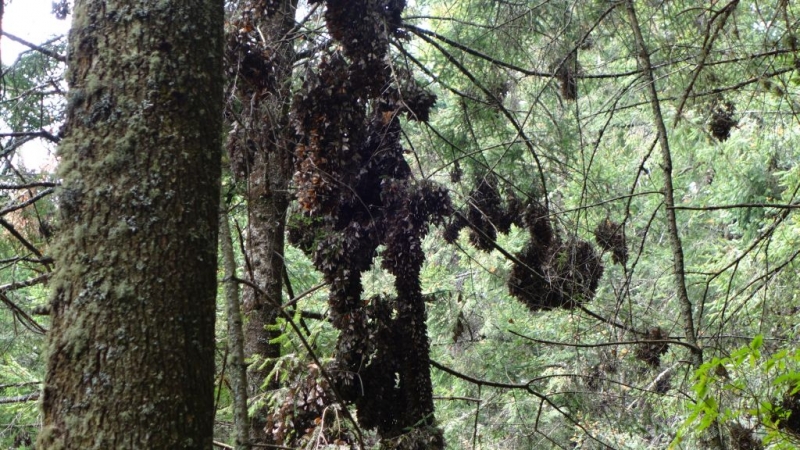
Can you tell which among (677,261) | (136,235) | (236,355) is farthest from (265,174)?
(136,235)

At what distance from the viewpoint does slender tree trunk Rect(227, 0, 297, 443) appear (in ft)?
13.8

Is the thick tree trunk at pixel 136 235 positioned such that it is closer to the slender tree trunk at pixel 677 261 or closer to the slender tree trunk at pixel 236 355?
the slender tree trunk at pixel 236 355

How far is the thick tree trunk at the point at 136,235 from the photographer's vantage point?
156 centimetres

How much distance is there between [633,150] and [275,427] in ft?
28.9

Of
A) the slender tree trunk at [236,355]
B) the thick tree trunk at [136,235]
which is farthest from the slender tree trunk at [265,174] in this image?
the thick tree trunk at [136,235]

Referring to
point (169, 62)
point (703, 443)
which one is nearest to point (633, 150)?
point (703, 443)

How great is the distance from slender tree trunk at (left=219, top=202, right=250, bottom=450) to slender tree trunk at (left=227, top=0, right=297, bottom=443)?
6.48ft

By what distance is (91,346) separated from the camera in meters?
1.57

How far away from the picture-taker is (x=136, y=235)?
→ 1.67 m

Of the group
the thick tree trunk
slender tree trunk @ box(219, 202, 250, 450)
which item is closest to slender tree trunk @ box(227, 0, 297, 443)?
slender tree trunk @ box(219, 202, 250, 450)

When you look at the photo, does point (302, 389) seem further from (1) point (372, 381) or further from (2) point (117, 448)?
(2) point (117, 448)

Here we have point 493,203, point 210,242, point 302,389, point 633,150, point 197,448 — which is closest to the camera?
point 197,448

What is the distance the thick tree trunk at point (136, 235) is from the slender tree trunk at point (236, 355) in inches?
13.4

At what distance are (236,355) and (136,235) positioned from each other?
654 millimetres
